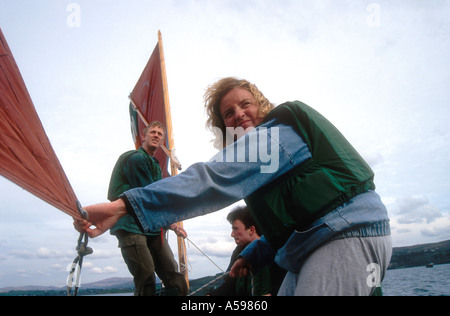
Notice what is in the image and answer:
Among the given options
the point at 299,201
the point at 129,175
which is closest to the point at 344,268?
the point at 299,201

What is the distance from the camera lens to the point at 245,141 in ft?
3.32

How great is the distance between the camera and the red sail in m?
0.88

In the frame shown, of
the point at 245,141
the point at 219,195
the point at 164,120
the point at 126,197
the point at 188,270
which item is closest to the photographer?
the point at 126,197

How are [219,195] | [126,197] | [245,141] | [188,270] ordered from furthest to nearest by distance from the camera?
1. [188,270]
2. [245,141]
3. [219,195]
4. [126,197]

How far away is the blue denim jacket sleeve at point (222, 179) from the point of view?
81 centimetres

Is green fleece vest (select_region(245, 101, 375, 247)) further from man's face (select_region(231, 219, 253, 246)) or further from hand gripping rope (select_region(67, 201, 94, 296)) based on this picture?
man's face (select_region(231, 219, 253, 246))

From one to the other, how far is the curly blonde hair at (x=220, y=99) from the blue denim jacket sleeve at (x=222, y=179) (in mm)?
585

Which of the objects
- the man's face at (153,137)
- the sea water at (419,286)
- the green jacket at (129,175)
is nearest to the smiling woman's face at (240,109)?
the sea water at (419,286)

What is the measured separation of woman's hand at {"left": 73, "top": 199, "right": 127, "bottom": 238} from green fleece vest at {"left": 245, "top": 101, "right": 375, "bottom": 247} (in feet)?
1.76
